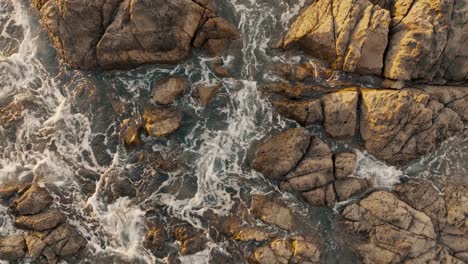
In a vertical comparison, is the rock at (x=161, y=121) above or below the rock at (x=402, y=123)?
below

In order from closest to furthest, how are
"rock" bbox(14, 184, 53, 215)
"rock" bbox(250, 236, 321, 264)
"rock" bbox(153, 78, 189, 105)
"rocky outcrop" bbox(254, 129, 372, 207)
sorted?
"rock" bbox(250, 236, 321, 264) → "rock" bbox(14, 184, 53, 215) → "rocky outcrop" bbox(254, 129, 372, 207) → "rock" bbox(153, 78, 189, 105)

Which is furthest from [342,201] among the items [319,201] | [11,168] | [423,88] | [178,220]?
[11,168]

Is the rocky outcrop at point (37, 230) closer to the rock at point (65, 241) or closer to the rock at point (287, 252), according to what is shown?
the rock at point (65, 241)

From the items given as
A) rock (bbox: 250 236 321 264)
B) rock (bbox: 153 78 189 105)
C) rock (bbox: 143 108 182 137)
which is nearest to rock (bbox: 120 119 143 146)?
rock (bbox: 143 108 182 137)

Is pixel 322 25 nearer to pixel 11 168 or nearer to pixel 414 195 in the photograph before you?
pixel 414 195

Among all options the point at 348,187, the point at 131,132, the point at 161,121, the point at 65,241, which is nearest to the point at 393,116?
the point at 348,187

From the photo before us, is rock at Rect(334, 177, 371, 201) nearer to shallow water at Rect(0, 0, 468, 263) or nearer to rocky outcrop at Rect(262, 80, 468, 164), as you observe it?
shallow water at Rect(0, 0, 468, 263)

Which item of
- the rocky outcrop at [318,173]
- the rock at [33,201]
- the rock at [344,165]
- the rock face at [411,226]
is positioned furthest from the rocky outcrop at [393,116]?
the rock at [33,201]
